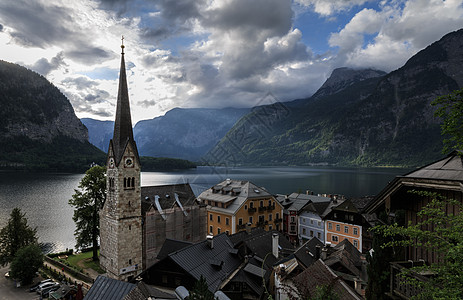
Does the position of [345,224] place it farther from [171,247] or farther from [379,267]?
[379,267]

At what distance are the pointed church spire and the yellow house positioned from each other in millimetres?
19614

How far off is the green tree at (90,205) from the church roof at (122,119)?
7.77m

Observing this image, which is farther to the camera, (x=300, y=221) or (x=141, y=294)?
(x=300, y=221)

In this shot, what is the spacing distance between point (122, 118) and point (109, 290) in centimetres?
2067

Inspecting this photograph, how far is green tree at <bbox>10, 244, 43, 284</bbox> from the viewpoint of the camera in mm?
28344

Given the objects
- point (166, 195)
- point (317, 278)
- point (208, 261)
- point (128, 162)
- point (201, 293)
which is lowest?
point (208, 261)

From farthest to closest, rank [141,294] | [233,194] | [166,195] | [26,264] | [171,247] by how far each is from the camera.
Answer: [233,194] → [166,195] → [26,264] → [171,247] → [141,294]

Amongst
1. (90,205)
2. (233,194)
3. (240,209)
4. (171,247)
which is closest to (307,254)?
(171,247)

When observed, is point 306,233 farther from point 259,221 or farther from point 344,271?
point 344,271

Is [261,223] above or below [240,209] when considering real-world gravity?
below

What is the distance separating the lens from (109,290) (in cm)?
1659

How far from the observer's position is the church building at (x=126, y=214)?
1203 inches

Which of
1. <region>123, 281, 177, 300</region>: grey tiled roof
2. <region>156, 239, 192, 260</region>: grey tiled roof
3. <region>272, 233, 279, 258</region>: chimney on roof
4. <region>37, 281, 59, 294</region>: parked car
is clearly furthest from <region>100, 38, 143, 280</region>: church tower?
<region>123, 281, 177, 300</region>: grey tiled roof

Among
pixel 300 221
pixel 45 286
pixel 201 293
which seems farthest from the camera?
pixel 300 221
